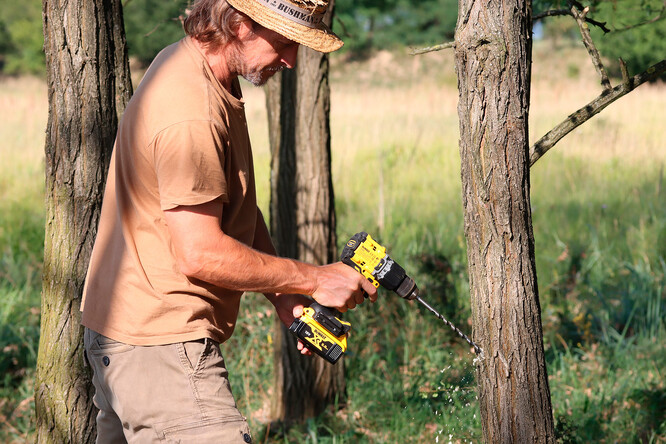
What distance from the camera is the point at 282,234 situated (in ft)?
14.2

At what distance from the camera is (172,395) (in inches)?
90.0

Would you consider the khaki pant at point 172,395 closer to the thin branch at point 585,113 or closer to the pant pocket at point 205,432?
the pant pocket at point 205,432

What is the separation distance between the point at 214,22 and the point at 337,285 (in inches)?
38.4

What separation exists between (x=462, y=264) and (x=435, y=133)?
6626mm

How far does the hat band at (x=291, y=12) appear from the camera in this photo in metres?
2.26

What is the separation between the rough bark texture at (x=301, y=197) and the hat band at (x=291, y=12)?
184 cm

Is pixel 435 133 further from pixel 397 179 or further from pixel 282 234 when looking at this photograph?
pixel 282 234

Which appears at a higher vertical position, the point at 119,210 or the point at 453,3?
the point at 453,3

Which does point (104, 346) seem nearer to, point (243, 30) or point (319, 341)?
point (319, 341)

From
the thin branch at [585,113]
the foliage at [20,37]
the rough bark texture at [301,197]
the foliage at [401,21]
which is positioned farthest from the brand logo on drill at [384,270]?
the foliage at [401,21]

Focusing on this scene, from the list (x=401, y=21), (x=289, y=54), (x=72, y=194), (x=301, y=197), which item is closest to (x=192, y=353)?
(x=289, y=54)

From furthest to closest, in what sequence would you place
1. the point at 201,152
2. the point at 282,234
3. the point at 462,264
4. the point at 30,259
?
1. the point at 30,259
2. the point at 462,264
3. the point at 282,234
4. the point at 201,152

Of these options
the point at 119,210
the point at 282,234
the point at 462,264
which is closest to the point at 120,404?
the point at 119,210

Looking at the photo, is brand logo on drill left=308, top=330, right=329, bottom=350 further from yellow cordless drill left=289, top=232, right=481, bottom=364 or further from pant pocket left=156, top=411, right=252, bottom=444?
pant pocket left=156, top=411, right=252, bottom=444
